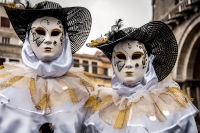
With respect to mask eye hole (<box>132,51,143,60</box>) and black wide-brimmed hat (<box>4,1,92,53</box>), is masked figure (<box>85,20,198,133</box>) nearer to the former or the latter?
mask eye hole (<box>132,51,143,60</box>)

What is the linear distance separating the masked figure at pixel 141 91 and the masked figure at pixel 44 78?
230 millimetres

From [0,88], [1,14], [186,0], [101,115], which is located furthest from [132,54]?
[1,14]

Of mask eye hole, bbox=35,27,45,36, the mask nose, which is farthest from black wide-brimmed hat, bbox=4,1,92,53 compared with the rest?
the mask nose

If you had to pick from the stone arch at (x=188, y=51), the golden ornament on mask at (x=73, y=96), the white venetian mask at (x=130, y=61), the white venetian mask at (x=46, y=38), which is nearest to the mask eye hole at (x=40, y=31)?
the white venetian mask at (x=46, y=38)

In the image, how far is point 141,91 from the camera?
109 inches

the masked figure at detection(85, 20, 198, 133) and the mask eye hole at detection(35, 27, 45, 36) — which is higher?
the mask eye hole at detection(35, 27, 45, 36)

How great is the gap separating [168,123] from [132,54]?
2.32ft

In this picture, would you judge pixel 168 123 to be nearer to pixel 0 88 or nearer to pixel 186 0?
pixel 0 88

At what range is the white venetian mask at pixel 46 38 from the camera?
2.72m

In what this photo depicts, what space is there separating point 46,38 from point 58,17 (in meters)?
0.27

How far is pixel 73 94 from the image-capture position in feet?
8.89

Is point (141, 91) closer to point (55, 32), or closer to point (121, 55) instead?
point (121, 55)

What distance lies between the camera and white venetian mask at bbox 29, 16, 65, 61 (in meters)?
2.72

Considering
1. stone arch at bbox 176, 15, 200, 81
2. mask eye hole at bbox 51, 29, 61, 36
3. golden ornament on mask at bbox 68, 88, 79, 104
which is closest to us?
golden ornament on mask at bbox 68, 88, 79, 104
